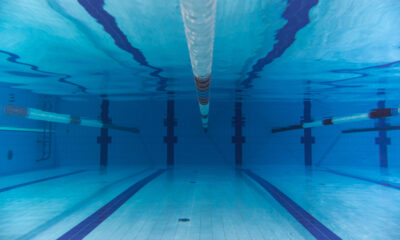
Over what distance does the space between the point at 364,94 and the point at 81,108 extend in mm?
12550

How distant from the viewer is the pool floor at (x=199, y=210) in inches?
137

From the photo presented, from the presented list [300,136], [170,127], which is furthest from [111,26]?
[300,136]

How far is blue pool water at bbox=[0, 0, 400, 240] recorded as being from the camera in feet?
11.3

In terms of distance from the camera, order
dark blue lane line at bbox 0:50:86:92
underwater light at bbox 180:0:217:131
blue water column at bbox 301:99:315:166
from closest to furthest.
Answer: underwater light at bbox 180:0:217:131
dark blue lane line at bbox 0:50:86:92
blue water column at bbox 301:99:315:166

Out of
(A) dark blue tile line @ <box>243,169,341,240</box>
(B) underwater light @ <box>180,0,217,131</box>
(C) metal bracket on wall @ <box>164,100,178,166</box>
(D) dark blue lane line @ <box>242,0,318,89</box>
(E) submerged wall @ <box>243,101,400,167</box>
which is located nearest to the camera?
(B) underwater light @ <box>180,0,217,131</box>

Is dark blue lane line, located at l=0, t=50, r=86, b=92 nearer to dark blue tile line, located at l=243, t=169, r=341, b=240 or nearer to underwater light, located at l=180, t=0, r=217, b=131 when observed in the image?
underwater light, located at l=180, t=0, r=217, b=131

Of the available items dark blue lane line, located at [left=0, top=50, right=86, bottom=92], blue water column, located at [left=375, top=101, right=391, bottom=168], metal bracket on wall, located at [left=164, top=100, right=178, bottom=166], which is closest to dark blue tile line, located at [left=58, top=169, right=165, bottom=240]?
dark blue lane line, located at [left=0, top=50, right=86, bottom=92]

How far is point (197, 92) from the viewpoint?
457 centimetres

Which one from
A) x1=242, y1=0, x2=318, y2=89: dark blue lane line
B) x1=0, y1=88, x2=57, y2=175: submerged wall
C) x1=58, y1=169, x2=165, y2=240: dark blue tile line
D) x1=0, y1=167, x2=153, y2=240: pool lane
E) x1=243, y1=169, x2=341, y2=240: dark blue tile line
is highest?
x1=242, y1=0, x2=318, y2=89: dark blue lane line

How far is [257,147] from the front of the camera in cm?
1229

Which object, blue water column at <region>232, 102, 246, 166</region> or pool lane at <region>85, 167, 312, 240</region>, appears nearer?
pool lane at <region>85, 167, 312, 240</region>

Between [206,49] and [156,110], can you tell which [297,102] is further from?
[206,49]

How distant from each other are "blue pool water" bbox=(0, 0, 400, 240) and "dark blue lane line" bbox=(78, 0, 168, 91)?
26 mm

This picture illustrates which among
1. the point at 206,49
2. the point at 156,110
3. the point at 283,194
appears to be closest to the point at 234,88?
the point at 283,194
